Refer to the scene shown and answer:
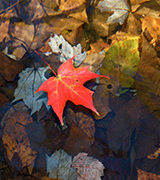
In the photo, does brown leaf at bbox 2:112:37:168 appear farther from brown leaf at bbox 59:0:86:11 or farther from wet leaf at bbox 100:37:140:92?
brown leaf at bbox 59:0:86:11

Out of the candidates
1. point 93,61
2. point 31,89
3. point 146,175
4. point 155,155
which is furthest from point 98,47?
point 146,175

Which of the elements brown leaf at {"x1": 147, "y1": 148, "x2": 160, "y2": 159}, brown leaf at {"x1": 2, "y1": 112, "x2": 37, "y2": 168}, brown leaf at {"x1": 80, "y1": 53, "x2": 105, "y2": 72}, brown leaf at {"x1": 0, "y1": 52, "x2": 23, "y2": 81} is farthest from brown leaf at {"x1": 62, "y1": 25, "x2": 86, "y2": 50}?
brown leaf at {"x1": 147, "y1": 148, "x2": 160, "y2": 159}

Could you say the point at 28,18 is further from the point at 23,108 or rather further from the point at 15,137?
the point at 15,137

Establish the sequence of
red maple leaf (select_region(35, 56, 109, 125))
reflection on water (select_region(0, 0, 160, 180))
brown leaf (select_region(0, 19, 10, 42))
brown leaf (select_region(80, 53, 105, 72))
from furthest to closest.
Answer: brown leaf (select_region(0, 19, 10, 42)) → brown leaf (select_region(80, 53, 105, 72)) → reflection on water (select_region(0, 0, 160, 180)) → red maple leaf (select_region(35, 56, 109, 125))

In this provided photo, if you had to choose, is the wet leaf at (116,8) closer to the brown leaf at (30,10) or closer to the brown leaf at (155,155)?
the brown leaf at (30,10)

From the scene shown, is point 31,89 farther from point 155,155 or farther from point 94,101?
point 155,155

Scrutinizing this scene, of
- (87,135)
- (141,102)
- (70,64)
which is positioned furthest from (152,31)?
(87,135)

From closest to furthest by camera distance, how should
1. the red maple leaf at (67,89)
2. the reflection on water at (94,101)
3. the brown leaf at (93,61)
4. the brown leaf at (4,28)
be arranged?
the red maple leaf at (67,89) < the reflection on water at (94,101) < the brown leaf at (93,61) < the brown leaf at (4,28)

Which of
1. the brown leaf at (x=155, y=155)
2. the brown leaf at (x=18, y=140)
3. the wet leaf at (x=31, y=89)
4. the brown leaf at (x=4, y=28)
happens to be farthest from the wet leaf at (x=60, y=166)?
the brown leaf at (x=4, y=28)
